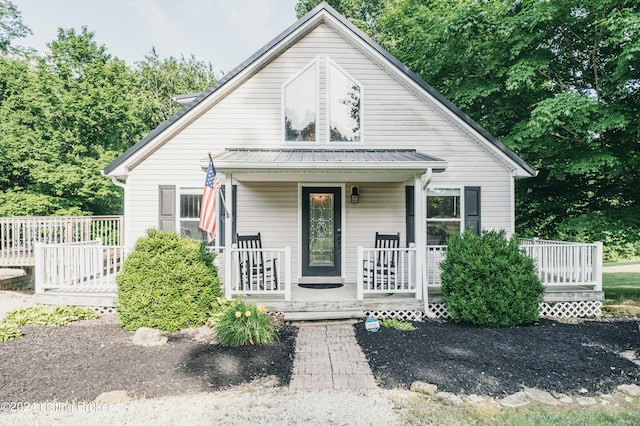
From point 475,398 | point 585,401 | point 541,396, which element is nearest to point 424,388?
point 475,398

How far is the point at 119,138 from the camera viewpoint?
16.9 meters

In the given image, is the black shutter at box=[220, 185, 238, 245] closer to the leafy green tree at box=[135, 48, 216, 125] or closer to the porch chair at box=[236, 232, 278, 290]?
the porch chair at box=[236, 232, 278, 290]

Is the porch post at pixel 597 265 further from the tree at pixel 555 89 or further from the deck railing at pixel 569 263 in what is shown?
the tree at pixel 555 89

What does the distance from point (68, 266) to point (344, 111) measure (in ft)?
21.2

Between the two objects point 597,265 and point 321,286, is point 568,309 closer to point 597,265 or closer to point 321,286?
point 597,265

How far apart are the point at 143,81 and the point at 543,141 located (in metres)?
25.0

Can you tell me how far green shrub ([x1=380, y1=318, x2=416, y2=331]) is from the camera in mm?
5708

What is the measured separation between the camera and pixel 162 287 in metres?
5.49

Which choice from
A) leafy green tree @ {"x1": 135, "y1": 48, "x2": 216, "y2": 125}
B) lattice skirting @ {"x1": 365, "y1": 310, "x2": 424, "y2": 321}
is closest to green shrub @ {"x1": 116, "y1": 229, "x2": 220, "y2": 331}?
lattice skirting @ {"x1": 365, "y1": 310, "x2": 424, "y2": 321}

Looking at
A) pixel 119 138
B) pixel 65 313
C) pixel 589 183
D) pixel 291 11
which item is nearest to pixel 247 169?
pixel 65 313

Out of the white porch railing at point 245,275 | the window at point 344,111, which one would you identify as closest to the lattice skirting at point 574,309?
the white porch railing at point 245,275

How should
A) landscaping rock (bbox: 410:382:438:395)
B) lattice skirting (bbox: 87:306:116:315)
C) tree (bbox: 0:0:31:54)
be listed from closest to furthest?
landscaping rock (bbox: 410:382:438:395), lattice skirting (bbox: 87:306:116:315), tree (bbox: 0:0:31:54)

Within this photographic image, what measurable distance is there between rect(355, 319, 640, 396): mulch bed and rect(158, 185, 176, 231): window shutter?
15.1ft

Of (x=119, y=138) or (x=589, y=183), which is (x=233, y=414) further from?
(x=119, y=138)
